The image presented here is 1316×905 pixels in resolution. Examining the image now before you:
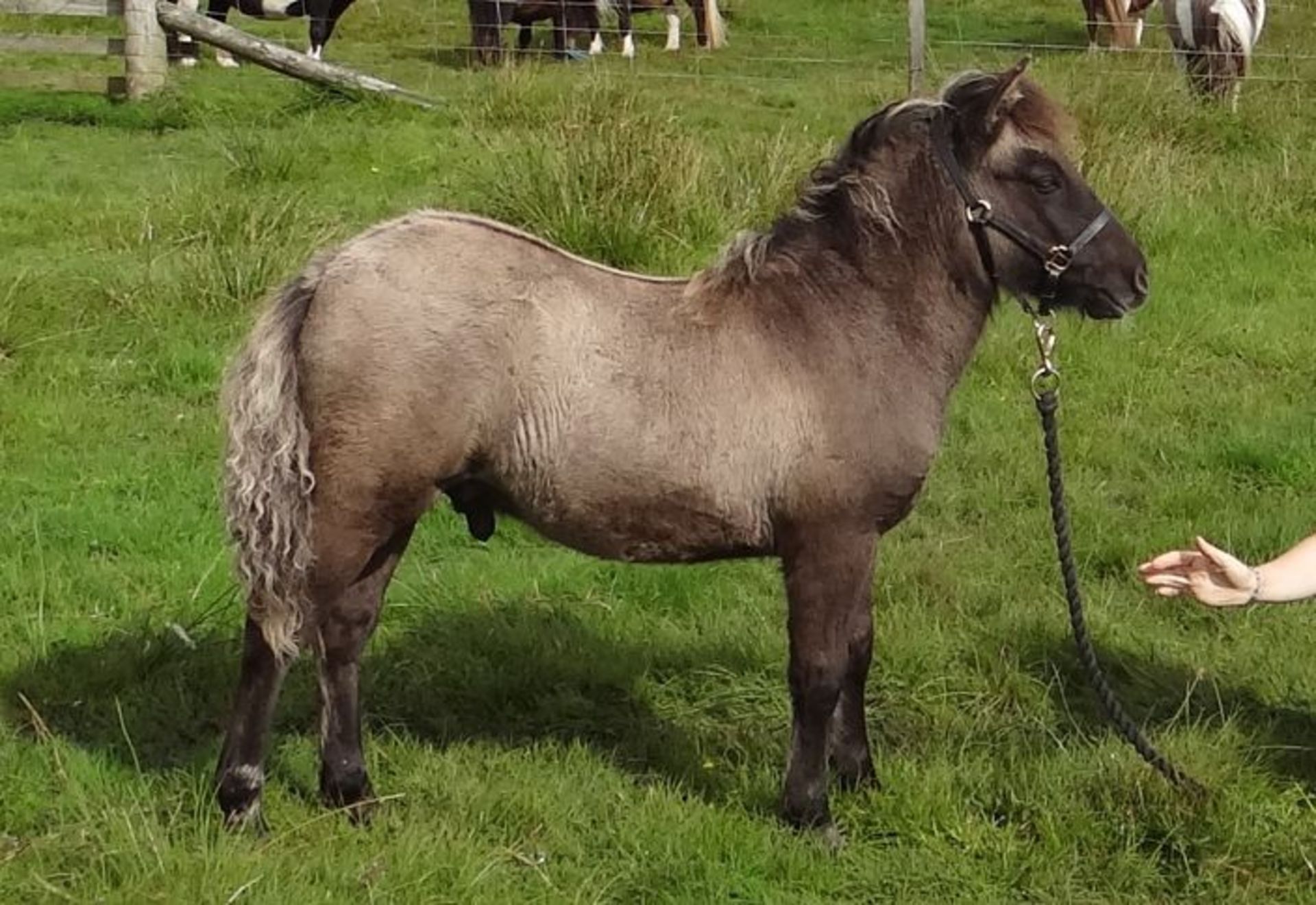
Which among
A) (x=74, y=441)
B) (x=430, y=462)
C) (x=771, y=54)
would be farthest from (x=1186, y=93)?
(x=430, y=462)

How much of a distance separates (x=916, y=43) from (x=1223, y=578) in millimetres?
7239

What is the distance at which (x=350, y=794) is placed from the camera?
389 centimetres

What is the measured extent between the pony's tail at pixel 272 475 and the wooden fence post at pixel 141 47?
1002 cm

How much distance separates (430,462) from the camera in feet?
11.9

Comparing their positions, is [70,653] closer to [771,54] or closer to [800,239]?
[800,239]

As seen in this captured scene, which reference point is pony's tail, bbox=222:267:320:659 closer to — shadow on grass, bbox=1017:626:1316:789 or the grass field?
the grass field

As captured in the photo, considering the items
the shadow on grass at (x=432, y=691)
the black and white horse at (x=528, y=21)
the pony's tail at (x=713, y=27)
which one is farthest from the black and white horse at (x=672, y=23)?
the shadow on grass at (x=432, y=691)

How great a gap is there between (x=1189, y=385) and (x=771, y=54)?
36.5ft

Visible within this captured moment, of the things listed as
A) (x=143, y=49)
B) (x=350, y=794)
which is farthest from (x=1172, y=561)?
(x=143, y=49)

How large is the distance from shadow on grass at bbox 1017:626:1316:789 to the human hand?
0.84m

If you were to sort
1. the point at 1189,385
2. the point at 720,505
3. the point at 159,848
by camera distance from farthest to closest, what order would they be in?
the point at 1189,385, the point at 720,505, the point at 159,848

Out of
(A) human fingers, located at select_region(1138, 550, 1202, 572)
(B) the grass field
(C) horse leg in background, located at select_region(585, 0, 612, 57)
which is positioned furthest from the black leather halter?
(C) horse leg in background, located at select_region(585, 0, 612, 57)

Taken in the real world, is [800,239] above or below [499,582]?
A: above

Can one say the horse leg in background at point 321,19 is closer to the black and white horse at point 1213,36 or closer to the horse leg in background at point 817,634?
the black and white horse at point 1213,36
